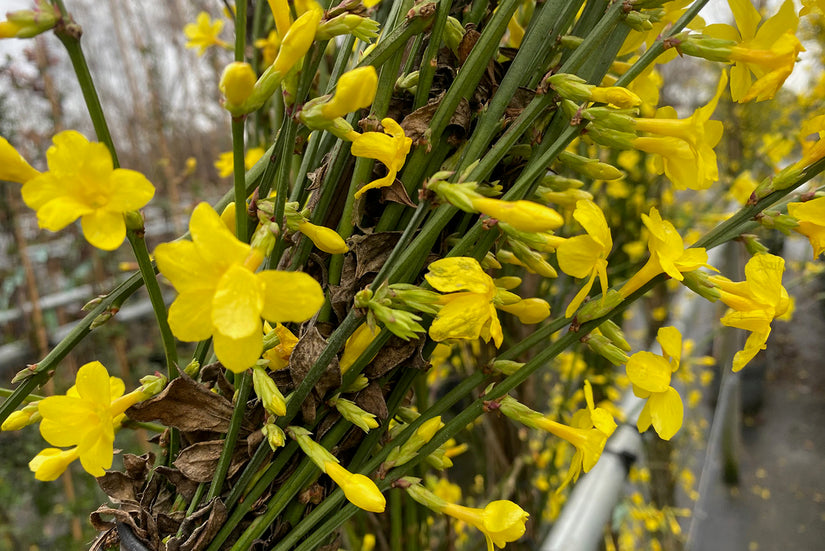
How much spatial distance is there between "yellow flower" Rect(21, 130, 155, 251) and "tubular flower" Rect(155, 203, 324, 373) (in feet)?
0.15

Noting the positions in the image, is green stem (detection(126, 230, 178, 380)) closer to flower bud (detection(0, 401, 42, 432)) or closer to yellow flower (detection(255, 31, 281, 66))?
flower bud (detection(0, 401, 42, 432))

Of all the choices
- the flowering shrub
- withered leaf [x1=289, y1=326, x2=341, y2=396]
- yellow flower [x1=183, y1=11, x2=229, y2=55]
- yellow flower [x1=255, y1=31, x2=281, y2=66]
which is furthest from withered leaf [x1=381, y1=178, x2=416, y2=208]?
yellow flower [x1=183, y1=11, x2=229, y2=55]

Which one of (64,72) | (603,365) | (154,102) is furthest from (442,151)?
(64,72)

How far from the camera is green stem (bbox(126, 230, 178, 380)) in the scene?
1.13ft

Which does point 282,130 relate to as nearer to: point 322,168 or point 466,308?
point 322,168

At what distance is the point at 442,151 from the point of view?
1.28ft

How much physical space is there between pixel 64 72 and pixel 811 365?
550 centimetres

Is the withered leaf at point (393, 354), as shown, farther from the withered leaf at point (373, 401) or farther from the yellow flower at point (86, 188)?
the yellow flower at point (86, 188)

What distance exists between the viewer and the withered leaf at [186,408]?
37 centimetres

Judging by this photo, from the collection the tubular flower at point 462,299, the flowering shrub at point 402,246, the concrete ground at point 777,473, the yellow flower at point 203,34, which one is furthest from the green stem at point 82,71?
the concrete ground at point 777,473

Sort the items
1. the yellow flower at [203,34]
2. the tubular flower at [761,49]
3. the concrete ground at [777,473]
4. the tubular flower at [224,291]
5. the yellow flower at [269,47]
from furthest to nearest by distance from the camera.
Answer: the concrete ground at [777,473], the yellow flower at [203,34], the yellow flower at [269,47], the tubular flower at [761,49], the tubular flower at [224,291]

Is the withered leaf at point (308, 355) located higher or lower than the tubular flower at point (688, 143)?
lower

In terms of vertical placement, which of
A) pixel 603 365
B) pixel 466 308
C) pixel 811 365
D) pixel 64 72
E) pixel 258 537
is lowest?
pixel 811 365

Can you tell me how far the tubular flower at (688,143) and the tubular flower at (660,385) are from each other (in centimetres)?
12
